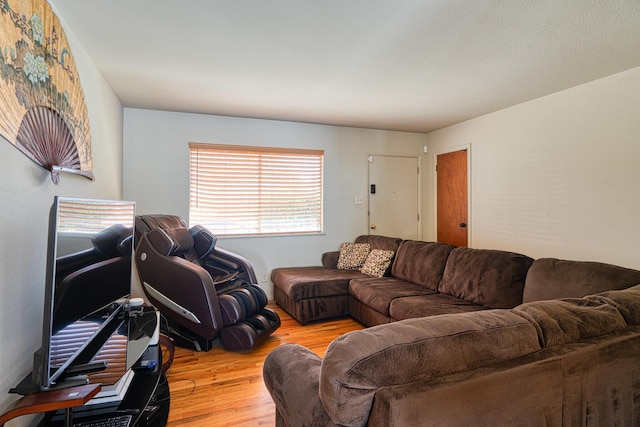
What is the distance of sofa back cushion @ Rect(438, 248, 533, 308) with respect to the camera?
8.21 ft

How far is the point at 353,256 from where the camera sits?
13.9ft

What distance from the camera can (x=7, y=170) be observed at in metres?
1.31

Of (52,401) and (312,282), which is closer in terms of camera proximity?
(52,401)

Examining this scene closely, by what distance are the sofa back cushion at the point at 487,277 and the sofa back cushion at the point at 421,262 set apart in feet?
0.45

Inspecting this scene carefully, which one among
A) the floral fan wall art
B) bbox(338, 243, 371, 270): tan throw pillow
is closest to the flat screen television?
Answer: the floral fan wall art

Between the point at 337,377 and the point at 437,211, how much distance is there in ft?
14.4

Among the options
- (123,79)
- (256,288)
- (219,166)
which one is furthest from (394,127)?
(123,79)

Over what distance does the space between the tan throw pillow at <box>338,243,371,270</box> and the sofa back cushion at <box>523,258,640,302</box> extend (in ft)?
6.70

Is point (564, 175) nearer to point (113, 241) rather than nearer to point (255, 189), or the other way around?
point (255, 189)

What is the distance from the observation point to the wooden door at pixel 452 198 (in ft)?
14.3

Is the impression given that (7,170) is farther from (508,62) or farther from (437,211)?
(437,211)

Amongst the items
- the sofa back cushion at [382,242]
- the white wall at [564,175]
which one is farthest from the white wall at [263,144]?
the white wall at [564,175]

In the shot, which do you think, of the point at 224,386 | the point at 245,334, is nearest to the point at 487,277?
the point at 245,334

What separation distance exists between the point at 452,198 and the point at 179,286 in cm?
368
